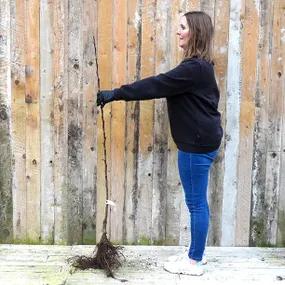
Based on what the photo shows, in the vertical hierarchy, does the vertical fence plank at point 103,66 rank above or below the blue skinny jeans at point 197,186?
above

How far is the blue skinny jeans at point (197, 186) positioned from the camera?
379 cm

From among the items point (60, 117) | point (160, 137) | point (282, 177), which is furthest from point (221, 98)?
point (60, 117)

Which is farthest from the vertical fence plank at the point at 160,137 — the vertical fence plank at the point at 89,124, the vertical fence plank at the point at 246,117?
the vertical fence plank at the point at 246,117

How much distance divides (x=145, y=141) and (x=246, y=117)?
721 mm

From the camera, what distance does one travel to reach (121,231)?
4.45 m

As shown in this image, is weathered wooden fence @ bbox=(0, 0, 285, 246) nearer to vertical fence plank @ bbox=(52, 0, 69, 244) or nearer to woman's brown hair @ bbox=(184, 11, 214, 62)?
vertical fence plank @ bbox=(52, 0, 69, 244)

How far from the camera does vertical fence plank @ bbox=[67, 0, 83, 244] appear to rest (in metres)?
4.24

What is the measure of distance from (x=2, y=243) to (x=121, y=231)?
85 centimetres

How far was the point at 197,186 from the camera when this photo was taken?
150 inches

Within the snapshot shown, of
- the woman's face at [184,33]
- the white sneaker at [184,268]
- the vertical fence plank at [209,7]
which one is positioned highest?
the vertical fence plank at [209,7]

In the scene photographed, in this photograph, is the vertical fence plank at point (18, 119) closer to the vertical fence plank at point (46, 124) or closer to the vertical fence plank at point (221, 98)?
the vertical fence plank at point (46, 124)

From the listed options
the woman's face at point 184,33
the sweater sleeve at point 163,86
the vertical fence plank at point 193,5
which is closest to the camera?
the sweater sleeve at point 163,86

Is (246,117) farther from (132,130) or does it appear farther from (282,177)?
Answer: (132,130)

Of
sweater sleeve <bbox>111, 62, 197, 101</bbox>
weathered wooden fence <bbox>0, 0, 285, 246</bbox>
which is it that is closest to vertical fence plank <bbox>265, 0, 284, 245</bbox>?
weathered wooden fence <bbox>0, 0, 285, 246</bbox>
